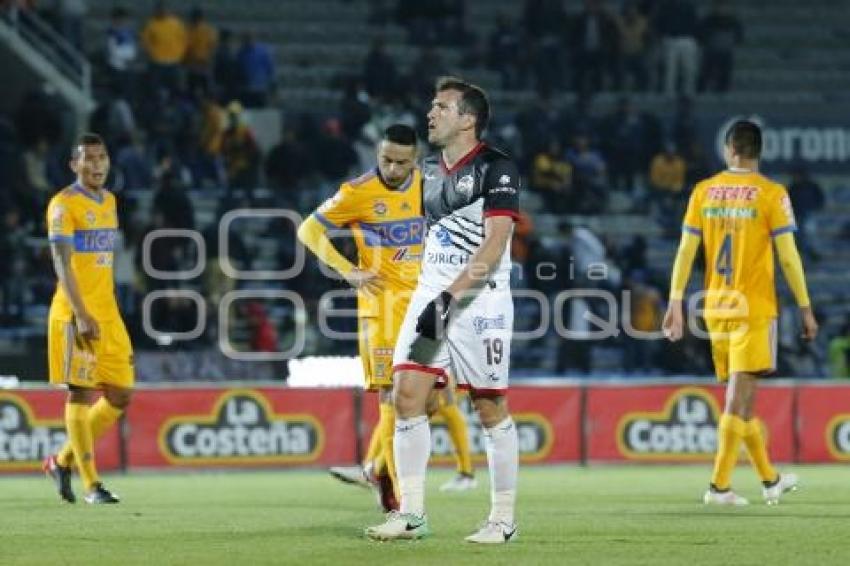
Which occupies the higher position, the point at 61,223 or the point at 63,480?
the point at 61,223

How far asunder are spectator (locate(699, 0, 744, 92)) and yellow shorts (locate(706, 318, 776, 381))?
17.9 metres

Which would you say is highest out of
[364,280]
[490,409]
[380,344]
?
[364,280]

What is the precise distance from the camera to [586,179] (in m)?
26.5

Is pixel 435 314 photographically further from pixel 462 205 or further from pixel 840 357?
pixel 840 357

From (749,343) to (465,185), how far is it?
349 centimetres

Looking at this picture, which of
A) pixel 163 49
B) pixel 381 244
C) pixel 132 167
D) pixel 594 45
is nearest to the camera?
pixel 381 244

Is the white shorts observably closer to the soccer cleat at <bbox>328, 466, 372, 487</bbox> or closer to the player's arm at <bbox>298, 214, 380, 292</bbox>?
the player's arm at <bbox>298, 214, 380, 292</bbox>

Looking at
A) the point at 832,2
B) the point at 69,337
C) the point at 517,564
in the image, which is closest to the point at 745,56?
the point at 832,2

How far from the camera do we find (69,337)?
1306cm

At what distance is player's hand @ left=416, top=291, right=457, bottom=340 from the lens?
935 centimetres

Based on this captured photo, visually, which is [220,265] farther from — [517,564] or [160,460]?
[517,564]

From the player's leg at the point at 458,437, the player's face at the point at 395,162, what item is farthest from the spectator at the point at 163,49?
the player's face at the point at 395,162

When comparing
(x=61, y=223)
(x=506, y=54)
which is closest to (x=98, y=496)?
(x=61, y=223)

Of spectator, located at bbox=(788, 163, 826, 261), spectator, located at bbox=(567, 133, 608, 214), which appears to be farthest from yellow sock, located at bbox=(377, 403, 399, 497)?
spectator, located at bbox=(788, 163, 826, 261)
